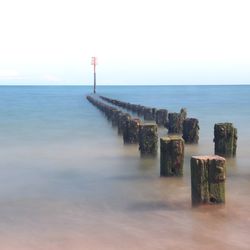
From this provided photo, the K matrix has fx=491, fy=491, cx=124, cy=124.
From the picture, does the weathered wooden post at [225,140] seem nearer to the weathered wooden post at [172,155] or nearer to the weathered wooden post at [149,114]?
the weathered wooden post at [172,155]

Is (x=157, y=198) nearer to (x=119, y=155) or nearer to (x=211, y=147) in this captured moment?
(x=119, y=155)

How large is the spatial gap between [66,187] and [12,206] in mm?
1382

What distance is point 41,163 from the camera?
11.2 meters

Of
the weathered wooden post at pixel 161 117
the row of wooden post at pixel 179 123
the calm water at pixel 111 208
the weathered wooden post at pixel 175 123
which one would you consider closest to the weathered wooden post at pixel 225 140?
the calm water at pixel 111 208

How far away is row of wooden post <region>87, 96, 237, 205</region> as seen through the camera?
647cm

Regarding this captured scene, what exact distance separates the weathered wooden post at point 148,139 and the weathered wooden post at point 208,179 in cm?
457

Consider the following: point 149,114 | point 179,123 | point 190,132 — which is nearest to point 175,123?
point 179,123

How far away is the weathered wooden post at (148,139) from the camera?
36.7 ft

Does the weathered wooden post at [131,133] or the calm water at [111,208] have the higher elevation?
the weathered wooden post at [131,133]

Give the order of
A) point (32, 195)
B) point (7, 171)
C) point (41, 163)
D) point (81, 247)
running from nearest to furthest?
1. point (81, 247)
2. point (32, 195)
3. point (7, 171)
4. point (41, 163)

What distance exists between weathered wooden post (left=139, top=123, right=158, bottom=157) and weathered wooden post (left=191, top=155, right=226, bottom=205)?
457cm

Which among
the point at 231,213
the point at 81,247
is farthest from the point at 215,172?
the point at 81,247

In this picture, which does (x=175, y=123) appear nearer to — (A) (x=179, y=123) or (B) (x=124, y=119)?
(A) (x=179, y=123)

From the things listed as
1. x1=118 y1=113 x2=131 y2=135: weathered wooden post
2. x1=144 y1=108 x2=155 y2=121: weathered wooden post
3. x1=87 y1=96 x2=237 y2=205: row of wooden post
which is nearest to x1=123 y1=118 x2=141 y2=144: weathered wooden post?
x1=87 y1=96 x2=237 y2=205: row of wooden post
